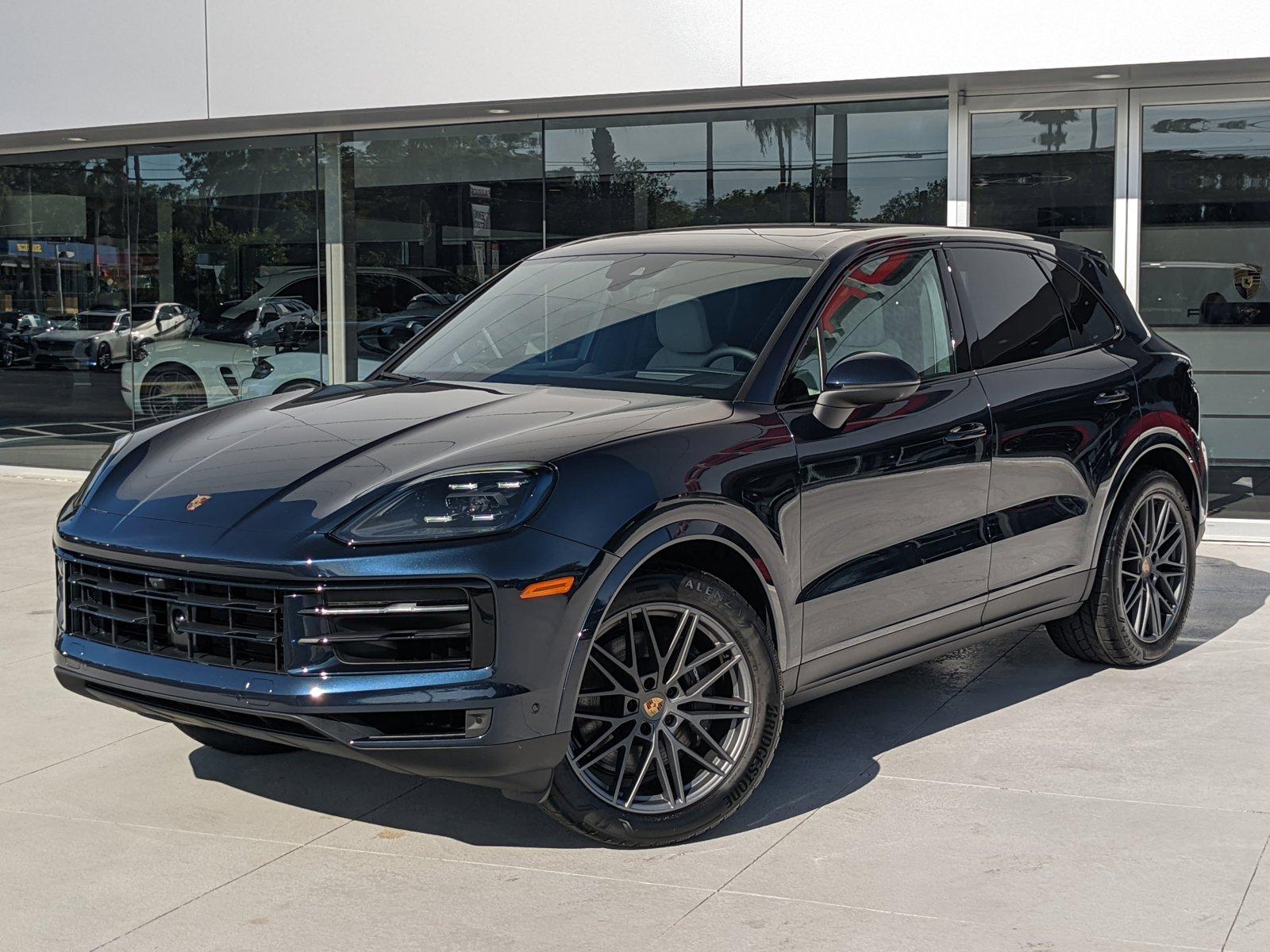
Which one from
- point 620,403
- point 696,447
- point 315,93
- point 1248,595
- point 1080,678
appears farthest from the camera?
point 315,93

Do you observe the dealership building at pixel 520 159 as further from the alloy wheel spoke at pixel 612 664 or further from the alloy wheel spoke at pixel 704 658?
the alloy wheel spoke at pixel 612 664

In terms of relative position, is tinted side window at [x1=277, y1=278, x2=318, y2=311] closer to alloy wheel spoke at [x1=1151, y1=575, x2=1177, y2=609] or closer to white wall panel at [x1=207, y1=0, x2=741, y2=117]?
white wall panel at [x1=207, y1=0, x2=741, y2=117]

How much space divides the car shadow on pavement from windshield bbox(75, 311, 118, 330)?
9452mm

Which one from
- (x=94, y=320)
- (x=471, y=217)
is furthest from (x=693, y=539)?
(x=94, y=320)

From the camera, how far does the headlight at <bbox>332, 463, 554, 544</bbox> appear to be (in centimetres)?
385

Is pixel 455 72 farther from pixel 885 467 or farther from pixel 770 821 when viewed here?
pixel 770 821

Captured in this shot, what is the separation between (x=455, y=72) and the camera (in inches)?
428

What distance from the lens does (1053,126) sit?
10484mm

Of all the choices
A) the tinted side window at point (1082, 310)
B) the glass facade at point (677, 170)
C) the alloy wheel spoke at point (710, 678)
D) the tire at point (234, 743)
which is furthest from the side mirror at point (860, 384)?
the glass facade at point (677, 170)

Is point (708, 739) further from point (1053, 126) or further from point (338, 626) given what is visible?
point (1053, 126)

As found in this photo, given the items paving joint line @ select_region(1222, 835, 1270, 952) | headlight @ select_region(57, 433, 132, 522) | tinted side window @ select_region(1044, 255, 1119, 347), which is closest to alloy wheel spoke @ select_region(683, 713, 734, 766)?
paving joint line @ select_region(1222, 835, 1270, 952)

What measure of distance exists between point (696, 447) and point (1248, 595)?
4.96m

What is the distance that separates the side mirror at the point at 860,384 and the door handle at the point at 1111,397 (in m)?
1.50

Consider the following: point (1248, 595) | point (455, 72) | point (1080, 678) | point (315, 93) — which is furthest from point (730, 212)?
point (1080, 678)
